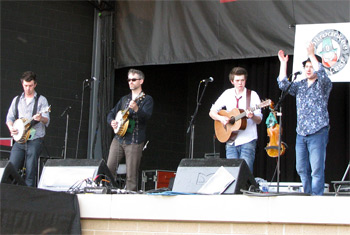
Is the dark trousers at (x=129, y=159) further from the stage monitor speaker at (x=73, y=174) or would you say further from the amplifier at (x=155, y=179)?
the amplifier at (x=155, y=179)

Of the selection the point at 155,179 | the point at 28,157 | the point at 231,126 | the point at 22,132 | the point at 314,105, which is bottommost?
the point at 155,179

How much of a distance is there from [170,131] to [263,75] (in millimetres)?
2396

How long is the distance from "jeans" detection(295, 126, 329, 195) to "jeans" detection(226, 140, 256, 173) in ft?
1.91

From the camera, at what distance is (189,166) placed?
4.80 meters

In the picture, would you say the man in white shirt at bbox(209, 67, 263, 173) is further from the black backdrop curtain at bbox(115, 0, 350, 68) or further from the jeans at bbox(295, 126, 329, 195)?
the black backdrop curtain at bbox(115, 0, 350, 68)

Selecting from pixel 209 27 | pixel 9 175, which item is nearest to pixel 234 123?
pixel 9 175

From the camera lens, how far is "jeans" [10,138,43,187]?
21.9 ft

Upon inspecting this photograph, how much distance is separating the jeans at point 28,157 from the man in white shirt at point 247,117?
1993 mm

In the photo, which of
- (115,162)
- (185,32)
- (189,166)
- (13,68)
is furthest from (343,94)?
(13,68)

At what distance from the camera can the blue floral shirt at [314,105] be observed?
5512 millimetres

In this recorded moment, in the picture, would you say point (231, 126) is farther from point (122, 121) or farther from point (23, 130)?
point (23, 130)

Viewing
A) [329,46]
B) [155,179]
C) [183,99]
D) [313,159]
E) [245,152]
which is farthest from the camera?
[183,99]

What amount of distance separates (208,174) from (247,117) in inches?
67.8

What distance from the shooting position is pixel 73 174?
17.5 ft
